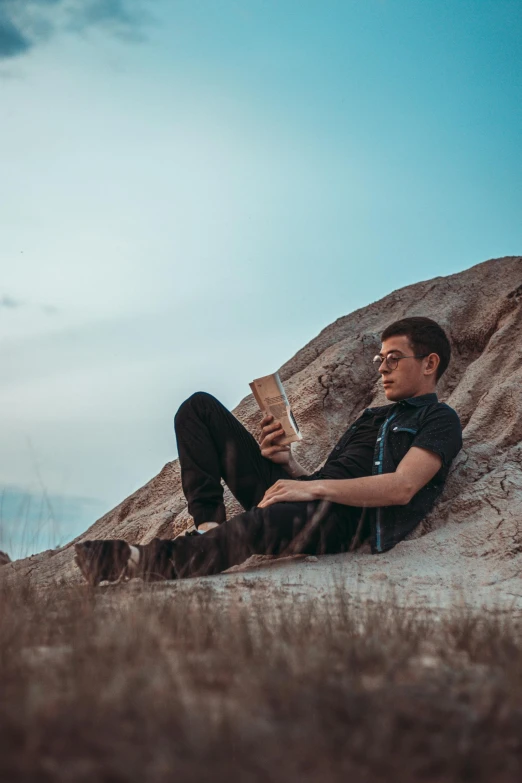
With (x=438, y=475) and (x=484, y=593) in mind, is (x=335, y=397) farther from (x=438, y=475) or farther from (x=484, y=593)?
(x=484, y=593)

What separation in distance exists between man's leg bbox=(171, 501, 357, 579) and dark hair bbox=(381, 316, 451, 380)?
1.21 m

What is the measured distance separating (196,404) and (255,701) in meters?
2.88

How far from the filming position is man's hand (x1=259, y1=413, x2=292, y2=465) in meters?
4.73

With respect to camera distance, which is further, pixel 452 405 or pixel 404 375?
pixel 452 405

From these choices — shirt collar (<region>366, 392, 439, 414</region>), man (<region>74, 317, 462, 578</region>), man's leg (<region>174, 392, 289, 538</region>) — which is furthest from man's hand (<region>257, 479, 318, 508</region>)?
shirt collar (<region>366, 392, 439, 414</region>)

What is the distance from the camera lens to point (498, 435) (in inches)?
208

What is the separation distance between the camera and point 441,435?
173 inches

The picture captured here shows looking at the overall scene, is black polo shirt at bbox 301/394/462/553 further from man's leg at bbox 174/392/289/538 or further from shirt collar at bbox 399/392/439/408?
man's leg at bbox 174/392/289/538

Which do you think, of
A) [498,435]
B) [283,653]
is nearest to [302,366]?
[498,435]

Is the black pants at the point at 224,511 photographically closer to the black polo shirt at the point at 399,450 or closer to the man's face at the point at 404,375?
the black polo shirt at the point at 399,450

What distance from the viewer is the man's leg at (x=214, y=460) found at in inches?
175

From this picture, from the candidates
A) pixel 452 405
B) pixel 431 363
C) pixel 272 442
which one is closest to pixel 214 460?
pixel 272 442

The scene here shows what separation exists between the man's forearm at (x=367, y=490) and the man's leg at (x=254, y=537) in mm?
100

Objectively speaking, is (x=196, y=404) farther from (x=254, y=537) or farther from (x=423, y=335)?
(x=423, y=335)
